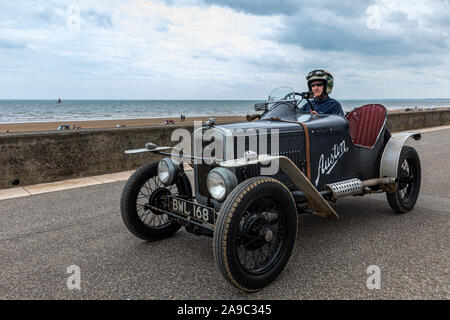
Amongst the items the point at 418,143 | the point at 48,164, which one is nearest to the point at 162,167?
the point at 48,164

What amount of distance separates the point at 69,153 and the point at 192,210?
14.5 feet

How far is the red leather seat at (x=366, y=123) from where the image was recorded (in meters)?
4.76

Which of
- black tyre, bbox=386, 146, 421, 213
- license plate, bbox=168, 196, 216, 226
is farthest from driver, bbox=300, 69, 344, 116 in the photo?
license plate, bbox=168, 196, 216, 226

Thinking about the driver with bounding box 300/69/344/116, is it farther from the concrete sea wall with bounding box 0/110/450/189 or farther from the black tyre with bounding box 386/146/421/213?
the concrete sea wall with bounding box 0/110/450/189

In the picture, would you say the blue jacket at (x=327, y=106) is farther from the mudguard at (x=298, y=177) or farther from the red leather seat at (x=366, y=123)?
the mudguard at (x=298, y=177)

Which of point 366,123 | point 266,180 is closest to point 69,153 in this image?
point 266,180

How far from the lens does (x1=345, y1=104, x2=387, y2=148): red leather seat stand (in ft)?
15.6

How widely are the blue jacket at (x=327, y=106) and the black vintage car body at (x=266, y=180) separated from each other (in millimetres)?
370

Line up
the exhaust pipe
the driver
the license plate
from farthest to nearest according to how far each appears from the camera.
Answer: the driver, the exhaust pipe, the license plate

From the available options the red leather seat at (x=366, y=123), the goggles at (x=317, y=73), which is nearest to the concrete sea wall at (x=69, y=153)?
the goggles at (x=317, y=73)

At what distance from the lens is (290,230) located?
9.46 feet

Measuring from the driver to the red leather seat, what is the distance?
474 millimetres
